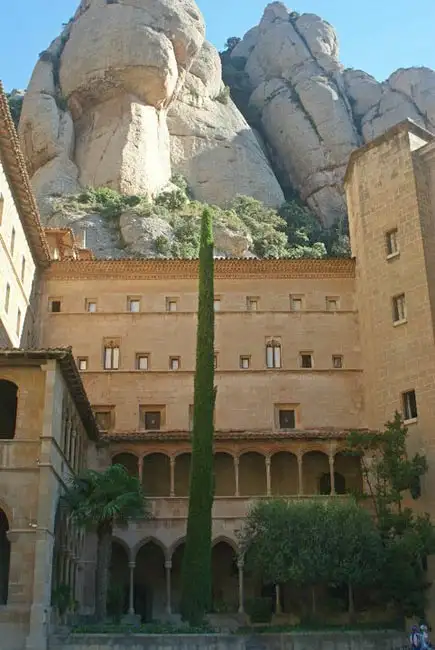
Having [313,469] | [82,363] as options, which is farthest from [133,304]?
[313,469]

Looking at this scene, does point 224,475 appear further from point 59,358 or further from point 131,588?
point 59,358

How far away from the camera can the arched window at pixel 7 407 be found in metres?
28.9

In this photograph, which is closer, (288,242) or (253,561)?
(253,561)

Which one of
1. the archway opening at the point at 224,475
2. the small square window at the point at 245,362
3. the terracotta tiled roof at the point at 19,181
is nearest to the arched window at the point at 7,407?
the terracotta tiled roof at the point at 19,181

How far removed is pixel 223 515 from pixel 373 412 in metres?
8.04

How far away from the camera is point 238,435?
114 ft

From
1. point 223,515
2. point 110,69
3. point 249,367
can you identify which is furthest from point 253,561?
point 110,69

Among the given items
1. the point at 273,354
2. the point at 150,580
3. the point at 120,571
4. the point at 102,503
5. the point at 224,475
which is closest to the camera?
the point at 102,503

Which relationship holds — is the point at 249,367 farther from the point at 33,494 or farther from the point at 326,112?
the point at 326,112

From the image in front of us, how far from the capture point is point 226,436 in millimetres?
34875

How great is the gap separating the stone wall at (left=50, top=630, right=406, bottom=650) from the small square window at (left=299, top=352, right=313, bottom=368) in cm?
1562

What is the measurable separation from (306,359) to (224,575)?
10.8 metres

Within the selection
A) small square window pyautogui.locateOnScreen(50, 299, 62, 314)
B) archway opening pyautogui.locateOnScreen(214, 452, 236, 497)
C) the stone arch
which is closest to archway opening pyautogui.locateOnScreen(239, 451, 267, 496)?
archway opening pyautogui.locateOnScreen(214, 452, 236, 497)

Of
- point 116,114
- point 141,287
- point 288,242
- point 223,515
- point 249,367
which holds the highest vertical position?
point 116,114
